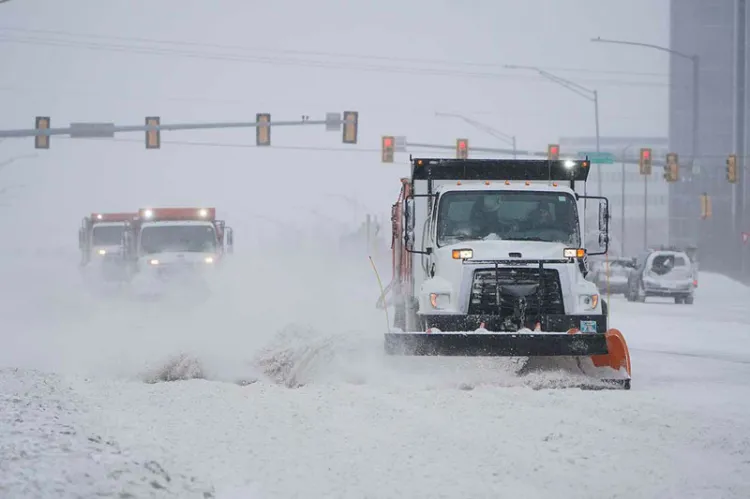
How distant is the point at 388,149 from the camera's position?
49.7m

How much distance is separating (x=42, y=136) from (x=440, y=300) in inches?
1106

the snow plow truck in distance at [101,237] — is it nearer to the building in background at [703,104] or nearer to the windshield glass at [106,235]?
the windshield glass at [106,235]

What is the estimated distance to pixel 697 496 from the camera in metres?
8.27

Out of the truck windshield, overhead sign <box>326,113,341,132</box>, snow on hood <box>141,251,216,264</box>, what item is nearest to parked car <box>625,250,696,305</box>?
overhead sign <box>326,113,341,132</box>

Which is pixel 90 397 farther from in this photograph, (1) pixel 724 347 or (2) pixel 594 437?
(1) pixel 724 347

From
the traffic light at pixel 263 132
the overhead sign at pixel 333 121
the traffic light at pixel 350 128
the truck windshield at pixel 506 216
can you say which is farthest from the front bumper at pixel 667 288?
the truck windshield at pixel 506 216

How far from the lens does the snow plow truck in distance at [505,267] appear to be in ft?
46.0

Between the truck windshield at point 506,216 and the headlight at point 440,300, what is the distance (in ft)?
3.11

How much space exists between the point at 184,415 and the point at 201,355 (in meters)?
4.61

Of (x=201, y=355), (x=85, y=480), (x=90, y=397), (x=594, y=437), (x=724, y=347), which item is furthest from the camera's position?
(x=724, y=347)

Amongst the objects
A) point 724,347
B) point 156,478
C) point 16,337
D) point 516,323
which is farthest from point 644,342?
point 156,478

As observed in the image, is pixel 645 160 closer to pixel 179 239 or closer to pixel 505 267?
pixel 179 239

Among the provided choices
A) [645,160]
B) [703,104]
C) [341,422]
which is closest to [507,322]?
[341,422]

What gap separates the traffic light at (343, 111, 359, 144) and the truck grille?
26821 millimetres
